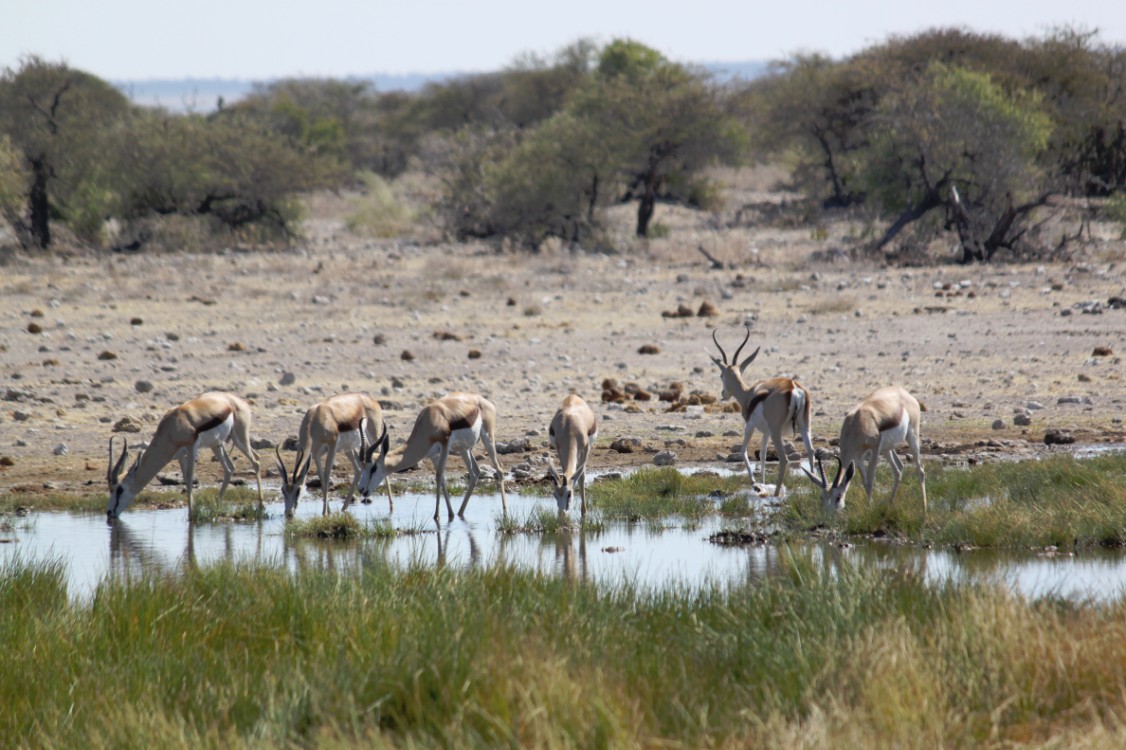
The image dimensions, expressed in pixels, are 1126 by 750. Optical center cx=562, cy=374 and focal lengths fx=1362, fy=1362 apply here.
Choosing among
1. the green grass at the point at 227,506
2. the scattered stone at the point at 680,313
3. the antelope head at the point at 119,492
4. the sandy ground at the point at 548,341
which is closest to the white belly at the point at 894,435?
the sandy ground at the point at 548,341

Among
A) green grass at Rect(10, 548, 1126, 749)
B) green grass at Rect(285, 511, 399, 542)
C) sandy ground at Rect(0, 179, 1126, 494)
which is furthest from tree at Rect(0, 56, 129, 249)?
green grass at Rect(10, 548, 1126, 749)

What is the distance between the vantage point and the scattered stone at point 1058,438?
12.5 meters

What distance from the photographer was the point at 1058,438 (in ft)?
41.1

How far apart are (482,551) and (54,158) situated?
24.4m

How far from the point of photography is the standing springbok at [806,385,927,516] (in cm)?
962

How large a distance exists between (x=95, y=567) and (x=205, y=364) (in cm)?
791

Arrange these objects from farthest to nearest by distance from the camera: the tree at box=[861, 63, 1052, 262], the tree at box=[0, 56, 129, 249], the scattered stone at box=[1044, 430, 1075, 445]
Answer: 1. the tree at box=[0, 56, 129, 249]
2. the tree at box=[861, 63, 1052, 262]
3. the scattered stone at box=[1044, 430, 1075, 445]

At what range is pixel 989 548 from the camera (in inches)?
346

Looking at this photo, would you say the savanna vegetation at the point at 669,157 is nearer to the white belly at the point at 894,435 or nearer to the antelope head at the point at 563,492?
the white belly at the point at 894,435

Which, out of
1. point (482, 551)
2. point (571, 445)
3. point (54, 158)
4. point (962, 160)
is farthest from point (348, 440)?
point (54, 158)

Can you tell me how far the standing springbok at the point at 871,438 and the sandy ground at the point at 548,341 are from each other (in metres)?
2.34

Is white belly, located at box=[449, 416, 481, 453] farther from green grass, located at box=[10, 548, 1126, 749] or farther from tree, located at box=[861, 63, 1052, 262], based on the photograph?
tree, located at box=[861, 63, 1052, 262]

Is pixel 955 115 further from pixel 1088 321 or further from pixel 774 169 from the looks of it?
pixel 774 169

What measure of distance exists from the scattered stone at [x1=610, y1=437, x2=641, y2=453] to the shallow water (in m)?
1.89
